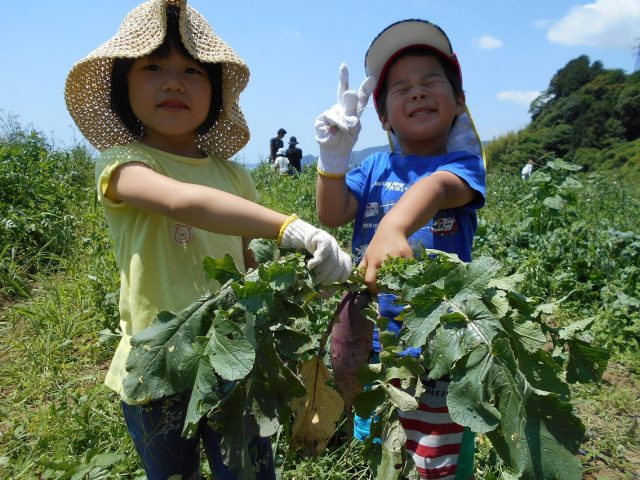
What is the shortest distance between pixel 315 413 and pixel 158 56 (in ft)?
3.42

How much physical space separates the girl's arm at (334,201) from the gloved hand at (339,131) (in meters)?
0.04

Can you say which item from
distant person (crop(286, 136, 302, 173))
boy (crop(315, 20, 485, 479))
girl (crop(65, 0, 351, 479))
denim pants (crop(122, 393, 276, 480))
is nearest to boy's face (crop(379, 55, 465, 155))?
boy (crop(315, 20, 485, 479))

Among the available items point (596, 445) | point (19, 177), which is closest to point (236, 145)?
point (596, 445)

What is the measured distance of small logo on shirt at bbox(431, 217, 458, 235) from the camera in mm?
1657

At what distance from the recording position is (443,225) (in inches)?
65.6

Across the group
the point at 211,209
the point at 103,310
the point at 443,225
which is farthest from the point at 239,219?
the point at 103,310

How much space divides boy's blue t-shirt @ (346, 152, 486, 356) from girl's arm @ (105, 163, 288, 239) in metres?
0.53

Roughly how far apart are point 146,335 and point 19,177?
5029 millimetres

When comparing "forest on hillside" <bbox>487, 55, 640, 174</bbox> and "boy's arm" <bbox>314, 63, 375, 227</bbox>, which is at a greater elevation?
"forest on hillside" <bbox>487, 55, 640, 174</bbox>

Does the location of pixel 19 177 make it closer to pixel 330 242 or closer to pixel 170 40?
pixel 170 40

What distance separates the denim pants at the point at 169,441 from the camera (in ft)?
4.60

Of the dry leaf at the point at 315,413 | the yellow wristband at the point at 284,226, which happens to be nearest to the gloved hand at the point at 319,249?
the yellow wristband at the point at 284,226

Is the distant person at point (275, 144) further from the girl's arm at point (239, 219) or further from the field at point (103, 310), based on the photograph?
the girl's arm at point (239, 219)

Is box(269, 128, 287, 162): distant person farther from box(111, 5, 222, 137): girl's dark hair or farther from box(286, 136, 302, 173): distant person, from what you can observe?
box(111, 5, 222, 137): girl's dark hair
